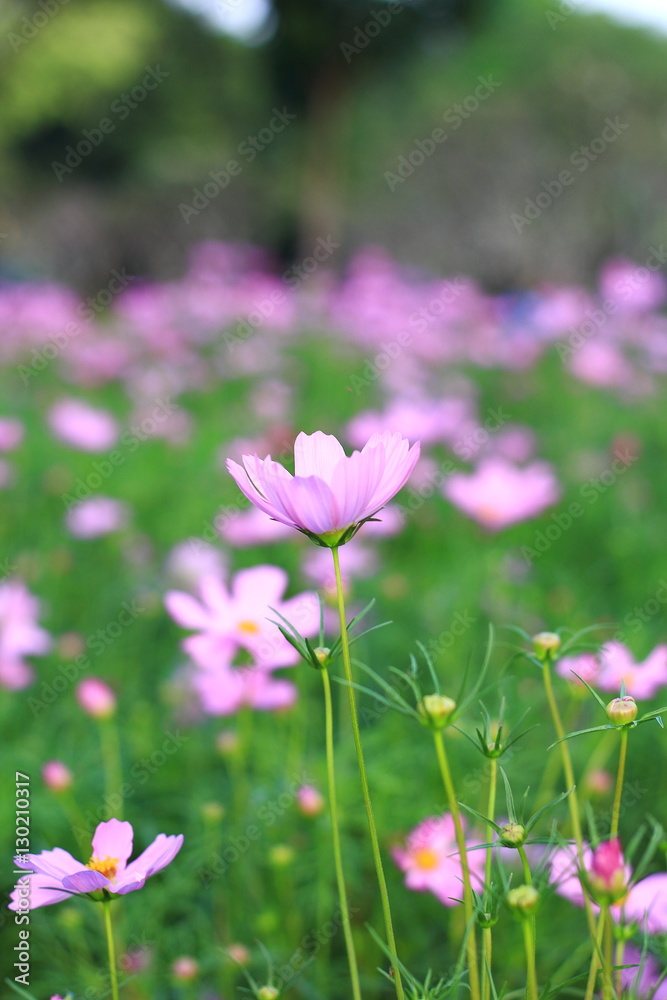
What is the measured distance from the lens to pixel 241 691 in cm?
83

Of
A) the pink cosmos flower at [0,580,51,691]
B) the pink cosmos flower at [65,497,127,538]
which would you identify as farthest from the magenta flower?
the pink cosmos flower at [65,497,127,538]

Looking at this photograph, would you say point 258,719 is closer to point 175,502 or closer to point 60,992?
point 60,992

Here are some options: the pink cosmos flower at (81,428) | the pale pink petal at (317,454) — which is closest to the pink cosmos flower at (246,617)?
the pale pink petal at (317,454)

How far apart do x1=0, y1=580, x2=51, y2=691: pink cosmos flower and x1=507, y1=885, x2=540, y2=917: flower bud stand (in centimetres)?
77

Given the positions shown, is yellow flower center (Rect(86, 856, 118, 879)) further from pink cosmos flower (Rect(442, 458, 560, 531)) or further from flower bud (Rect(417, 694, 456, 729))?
pink cosmos flower (Rect(442, 458, 560, 531))

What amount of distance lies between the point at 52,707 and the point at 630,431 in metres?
1.82

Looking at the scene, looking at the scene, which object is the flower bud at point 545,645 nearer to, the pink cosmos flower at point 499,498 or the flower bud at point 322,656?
the flower bud at point 322,656

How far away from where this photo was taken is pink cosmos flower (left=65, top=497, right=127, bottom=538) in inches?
61.5

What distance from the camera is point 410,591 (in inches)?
60.7

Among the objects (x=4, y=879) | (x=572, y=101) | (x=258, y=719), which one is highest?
(x=572, y=101)

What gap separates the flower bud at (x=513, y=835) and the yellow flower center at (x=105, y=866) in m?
0.20

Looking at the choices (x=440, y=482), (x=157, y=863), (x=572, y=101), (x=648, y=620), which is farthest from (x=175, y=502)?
(x=572, y=101)

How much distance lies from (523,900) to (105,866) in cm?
21

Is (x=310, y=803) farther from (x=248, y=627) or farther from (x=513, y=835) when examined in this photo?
(x=513, y=835)
